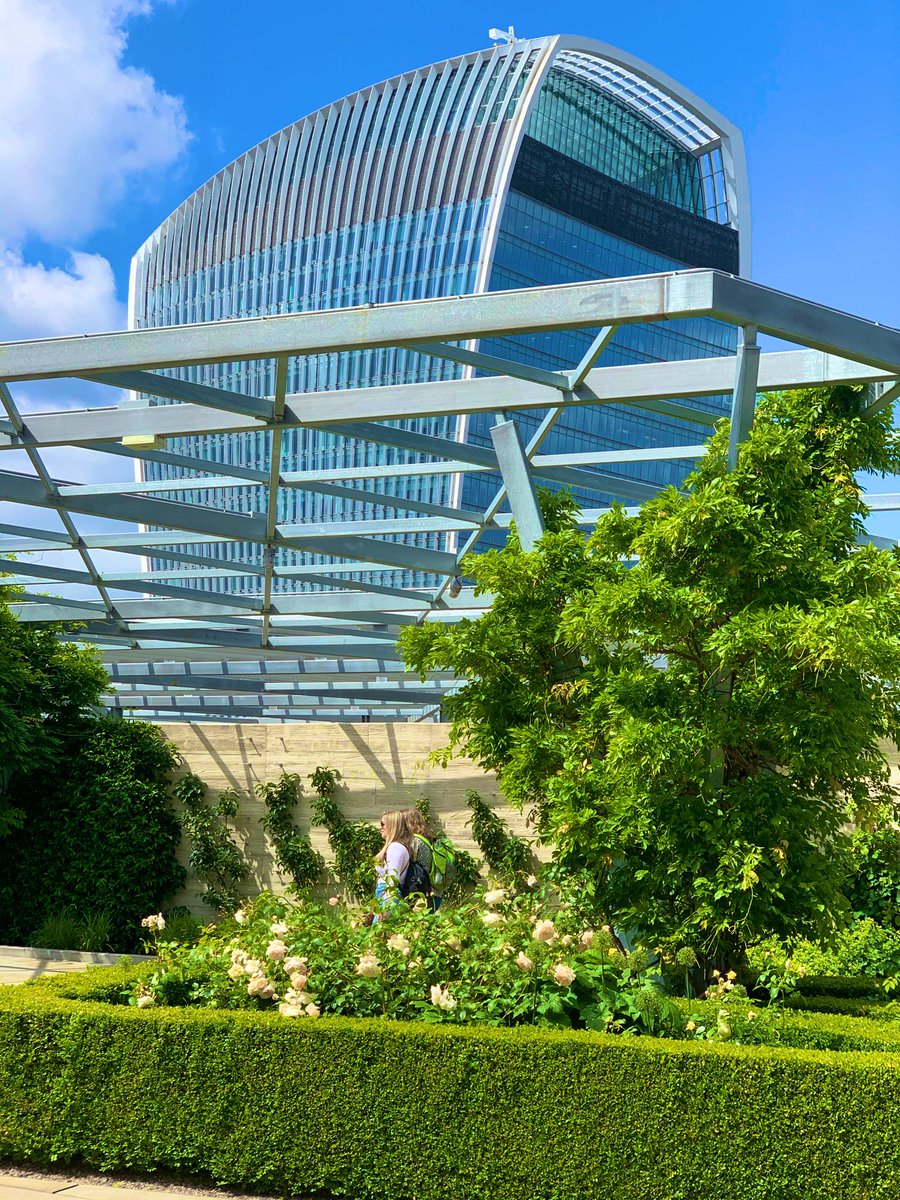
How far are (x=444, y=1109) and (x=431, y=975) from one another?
76 cm

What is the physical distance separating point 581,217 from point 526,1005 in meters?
77.9

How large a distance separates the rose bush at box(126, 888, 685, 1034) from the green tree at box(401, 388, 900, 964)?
793mm

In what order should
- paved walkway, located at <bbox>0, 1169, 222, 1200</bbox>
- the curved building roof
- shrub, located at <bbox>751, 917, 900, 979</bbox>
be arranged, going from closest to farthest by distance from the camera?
paved walkway, located at <bbox>0, 1169, 222, 1200</bbox> < shrub, located at <bbox>751, 917, 900, 979</bbox> < the curved building roof

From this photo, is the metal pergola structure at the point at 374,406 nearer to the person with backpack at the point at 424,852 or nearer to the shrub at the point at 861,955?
the person with backpack at the point at 424,852

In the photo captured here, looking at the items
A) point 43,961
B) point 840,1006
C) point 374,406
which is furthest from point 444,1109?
point 43,961

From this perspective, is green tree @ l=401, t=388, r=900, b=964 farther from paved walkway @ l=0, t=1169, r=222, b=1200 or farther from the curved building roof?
the curved building roof

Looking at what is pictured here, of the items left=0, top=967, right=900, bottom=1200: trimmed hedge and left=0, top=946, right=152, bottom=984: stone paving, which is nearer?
left=0, top=967, right=900, bottom=1200: trimmed hedge

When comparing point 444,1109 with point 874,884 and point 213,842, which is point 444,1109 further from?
point 213,842

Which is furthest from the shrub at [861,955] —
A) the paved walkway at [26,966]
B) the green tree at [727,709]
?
the paved walkway at [26,966]

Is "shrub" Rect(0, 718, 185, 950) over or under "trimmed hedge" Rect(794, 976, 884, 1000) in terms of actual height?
over

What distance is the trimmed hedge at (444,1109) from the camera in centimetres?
472

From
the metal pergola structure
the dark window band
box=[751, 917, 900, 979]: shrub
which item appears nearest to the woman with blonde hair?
the metal pergola structure

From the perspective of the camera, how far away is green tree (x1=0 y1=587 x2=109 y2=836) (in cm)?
1214

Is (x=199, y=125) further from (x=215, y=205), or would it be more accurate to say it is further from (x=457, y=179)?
(x=215, y=205)
